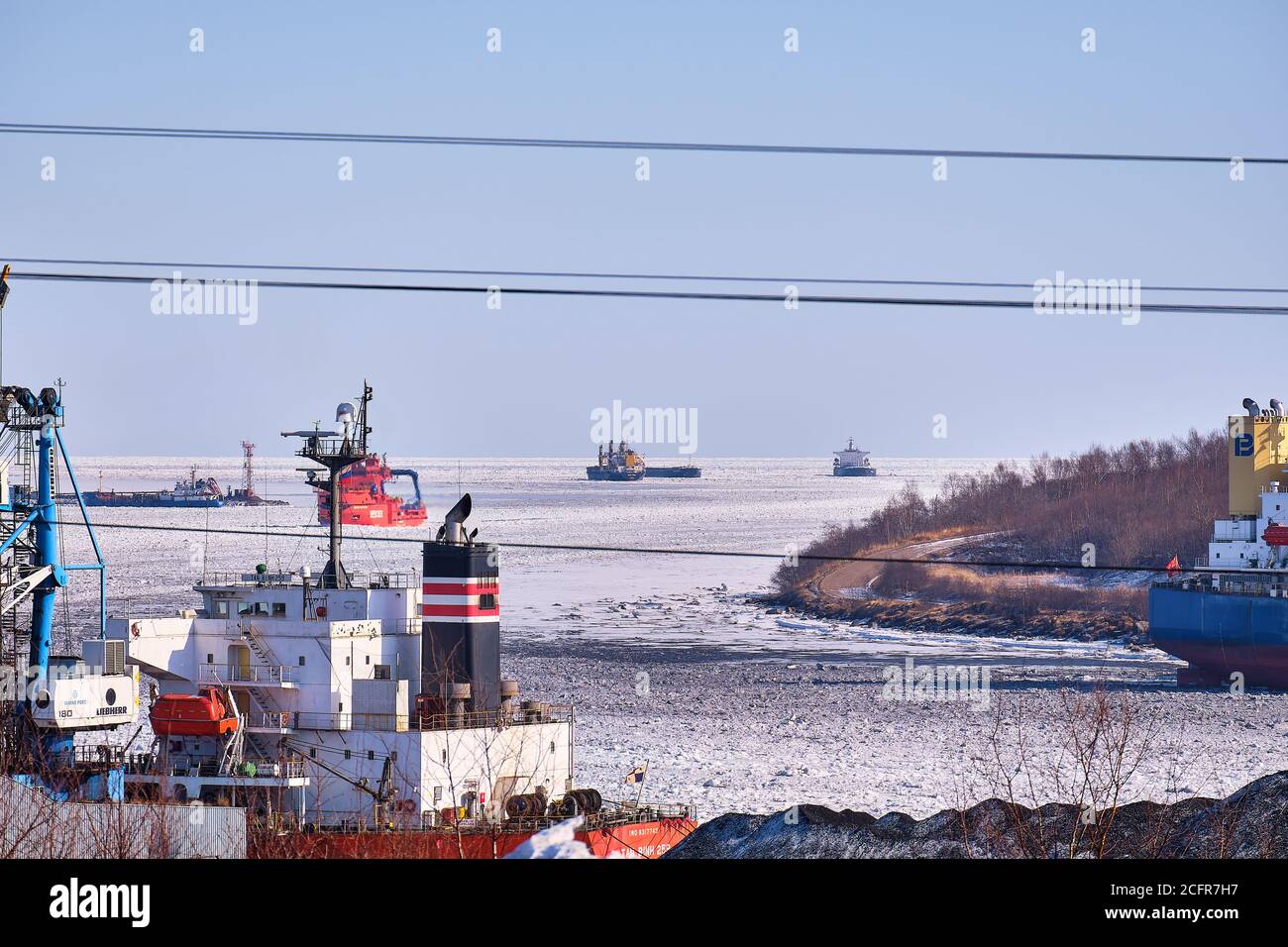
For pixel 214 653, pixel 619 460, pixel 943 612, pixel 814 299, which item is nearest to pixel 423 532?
pixel 943 612

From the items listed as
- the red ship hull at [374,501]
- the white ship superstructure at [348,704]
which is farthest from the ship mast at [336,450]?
the red ship hull at [374,501]

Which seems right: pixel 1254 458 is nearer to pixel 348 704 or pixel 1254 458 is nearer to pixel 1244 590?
pixel 1244 590

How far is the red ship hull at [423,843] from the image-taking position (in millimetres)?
19000

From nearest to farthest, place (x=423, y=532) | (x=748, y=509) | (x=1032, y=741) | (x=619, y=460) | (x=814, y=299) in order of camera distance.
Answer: (x=814, y=299)
(x=1032, y=741)
(x=423, y=532)
(x=748, y=509)
(x=619, y=460)

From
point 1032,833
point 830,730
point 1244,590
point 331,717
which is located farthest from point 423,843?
point 1244,590

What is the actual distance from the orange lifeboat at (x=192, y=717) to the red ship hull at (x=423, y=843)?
224cm

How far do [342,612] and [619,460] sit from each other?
14948 cm

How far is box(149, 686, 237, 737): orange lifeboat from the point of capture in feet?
69.2

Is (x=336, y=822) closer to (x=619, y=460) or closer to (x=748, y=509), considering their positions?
(x=748, y=509)

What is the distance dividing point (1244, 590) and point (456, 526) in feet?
115

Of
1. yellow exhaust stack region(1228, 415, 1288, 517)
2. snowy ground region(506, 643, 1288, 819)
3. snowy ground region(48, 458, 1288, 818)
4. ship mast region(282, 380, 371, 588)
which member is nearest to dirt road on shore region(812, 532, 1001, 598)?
snowy ground region(48, 458, 1288, 818)

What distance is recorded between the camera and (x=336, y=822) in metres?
21.1
